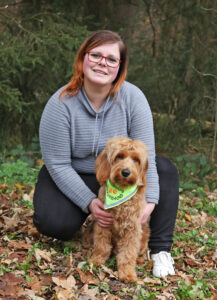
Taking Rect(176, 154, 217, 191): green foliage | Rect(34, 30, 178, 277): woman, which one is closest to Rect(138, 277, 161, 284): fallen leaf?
Rect(34, 30, 178, 277): woman

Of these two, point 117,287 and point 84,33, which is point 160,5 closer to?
point 84,33

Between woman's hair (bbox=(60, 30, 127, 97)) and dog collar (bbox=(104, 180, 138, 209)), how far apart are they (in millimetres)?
893

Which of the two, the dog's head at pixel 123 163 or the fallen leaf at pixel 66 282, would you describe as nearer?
the fallen leaf at pixel 66 282

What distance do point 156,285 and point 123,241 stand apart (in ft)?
1.41

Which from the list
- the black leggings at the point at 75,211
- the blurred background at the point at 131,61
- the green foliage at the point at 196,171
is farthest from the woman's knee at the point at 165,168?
the blurred background at the point at 131,61

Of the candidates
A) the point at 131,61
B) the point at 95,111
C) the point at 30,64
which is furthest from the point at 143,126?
A: the point at 131,61

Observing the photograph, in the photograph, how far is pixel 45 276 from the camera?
108 inches

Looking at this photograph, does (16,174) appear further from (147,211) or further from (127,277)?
(127,277)

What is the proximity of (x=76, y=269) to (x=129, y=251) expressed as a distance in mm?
447

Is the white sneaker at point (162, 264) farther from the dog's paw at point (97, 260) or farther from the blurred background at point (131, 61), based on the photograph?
the blurred background at point (131, 61)

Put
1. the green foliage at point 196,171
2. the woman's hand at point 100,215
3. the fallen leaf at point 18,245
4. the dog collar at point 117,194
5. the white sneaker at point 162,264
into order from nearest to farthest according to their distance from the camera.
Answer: the dog collar at point 117,194 < the woman's hand at point 100,215 < the white sneaker at point 162,264 < the fallen leaf at point 18,245 < the green foliage at point 196,171

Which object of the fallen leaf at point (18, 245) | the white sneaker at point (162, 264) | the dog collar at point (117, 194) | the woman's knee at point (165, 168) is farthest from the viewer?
the woman's knee at point (165, 168)

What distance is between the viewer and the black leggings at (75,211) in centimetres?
319

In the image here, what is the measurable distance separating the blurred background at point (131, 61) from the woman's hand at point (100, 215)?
266 centimetres
